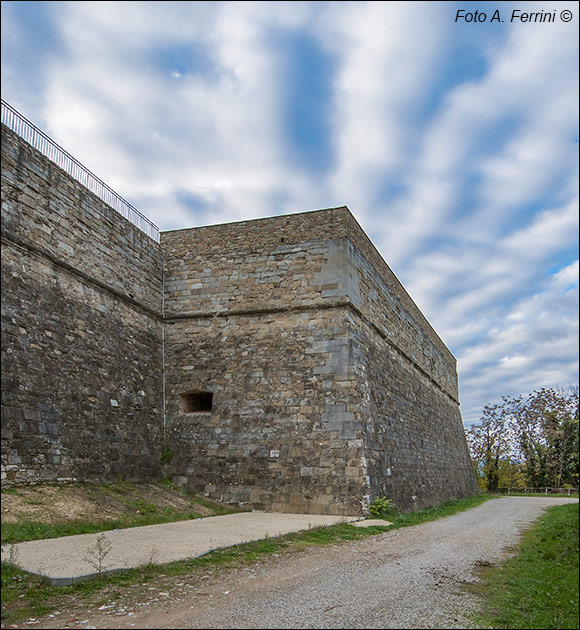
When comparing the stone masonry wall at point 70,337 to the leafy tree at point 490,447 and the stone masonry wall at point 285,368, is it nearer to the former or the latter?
the stone masonry wall at point 285,368

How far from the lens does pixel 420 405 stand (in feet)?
59.6

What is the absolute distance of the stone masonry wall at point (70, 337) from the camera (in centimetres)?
877

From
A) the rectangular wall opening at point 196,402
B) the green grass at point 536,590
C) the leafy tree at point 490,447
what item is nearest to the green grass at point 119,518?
the rectangular wall opening at point 196,402

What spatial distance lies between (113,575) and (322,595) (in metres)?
1.91

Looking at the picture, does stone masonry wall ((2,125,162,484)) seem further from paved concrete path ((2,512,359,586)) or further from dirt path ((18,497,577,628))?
dirt path ((18,497,577,628))

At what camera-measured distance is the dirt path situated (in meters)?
3.97

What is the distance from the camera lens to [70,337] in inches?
395

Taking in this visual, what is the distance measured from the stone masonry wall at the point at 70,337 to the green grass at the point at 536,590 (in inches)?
263

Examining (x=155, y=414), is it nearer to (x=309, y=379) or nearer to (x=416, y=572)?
(x=309, y=379)

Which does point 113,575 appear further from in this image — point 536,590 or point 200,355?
point 200,355

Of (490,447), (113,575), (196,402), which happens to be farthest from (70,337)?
(490,447)

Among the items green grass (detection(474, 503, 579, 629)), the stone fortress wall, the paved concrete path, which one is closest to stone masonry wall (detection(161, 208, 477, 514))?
the stone fortress wall

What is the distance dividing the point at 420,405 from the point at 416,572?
12.6 m

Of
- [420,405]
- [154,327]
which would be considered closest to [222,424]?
[154,327]
